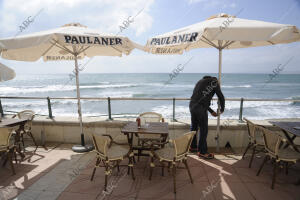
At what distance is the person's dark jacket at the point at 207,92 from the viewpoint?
379cm

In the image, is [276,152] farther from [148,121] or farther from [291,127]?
[148,121]

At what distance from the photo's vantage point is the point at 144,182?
3.22m

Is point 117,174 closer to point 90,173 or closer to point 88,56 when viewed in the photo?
point 90,173

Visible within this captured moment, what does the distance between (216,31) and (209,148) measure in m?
2.98

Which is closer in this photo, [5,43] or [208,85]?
[5,43]

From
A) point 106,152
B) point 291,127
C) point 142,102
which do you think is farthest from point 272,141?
point 142,102

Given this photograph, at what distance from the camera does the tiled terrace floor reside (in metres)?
2.87

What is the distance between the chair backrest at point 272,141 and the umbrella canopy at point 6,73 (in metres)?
5.12

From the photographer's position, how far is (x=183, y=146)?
299 centimetres

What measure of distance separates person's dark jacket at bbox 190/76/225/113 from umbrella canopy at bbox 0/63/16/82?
398cm

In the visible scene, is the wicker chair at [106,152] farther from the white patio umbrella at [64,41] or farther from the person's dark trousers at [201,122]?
the person's dark trousers at [201,122]

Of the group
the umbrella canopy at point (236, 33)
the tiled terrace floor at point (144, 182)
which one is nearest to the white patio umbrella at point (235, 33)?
the umbrella canopy at point (236, 33)

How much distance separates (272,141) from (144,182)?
235 centimetres

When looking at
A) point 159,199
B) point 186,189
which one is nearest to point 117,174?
point 159,199
